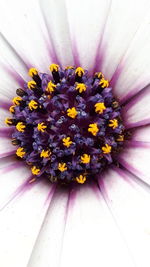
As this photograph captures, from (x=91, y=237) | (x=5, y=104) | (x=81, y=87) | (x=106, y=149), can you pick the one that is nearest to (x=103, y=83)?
(x=81, y=87)

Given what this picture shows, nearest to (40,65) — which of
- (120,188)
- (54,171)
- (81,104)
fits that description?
(81,104)

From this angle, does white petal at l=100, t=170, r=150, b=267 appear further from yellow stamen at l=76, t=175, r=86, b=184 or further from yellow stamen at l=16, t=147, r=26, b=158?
yellow stamen at l=16, t=147, r=26, b=158

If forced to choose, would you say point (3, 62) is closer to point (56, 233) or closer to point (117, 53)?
point (117, 53)

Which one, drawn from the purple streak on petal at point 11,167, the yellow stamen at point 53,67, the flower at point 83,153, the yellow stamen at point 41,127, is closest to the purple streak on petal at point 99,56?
the flower at point 83,153

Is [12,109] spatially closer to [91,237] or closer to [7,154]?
[7,154]

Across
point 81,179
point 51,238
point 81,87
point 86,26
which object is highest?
point 86,26

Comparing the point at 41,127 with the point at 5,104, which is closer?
the point at 41,127
